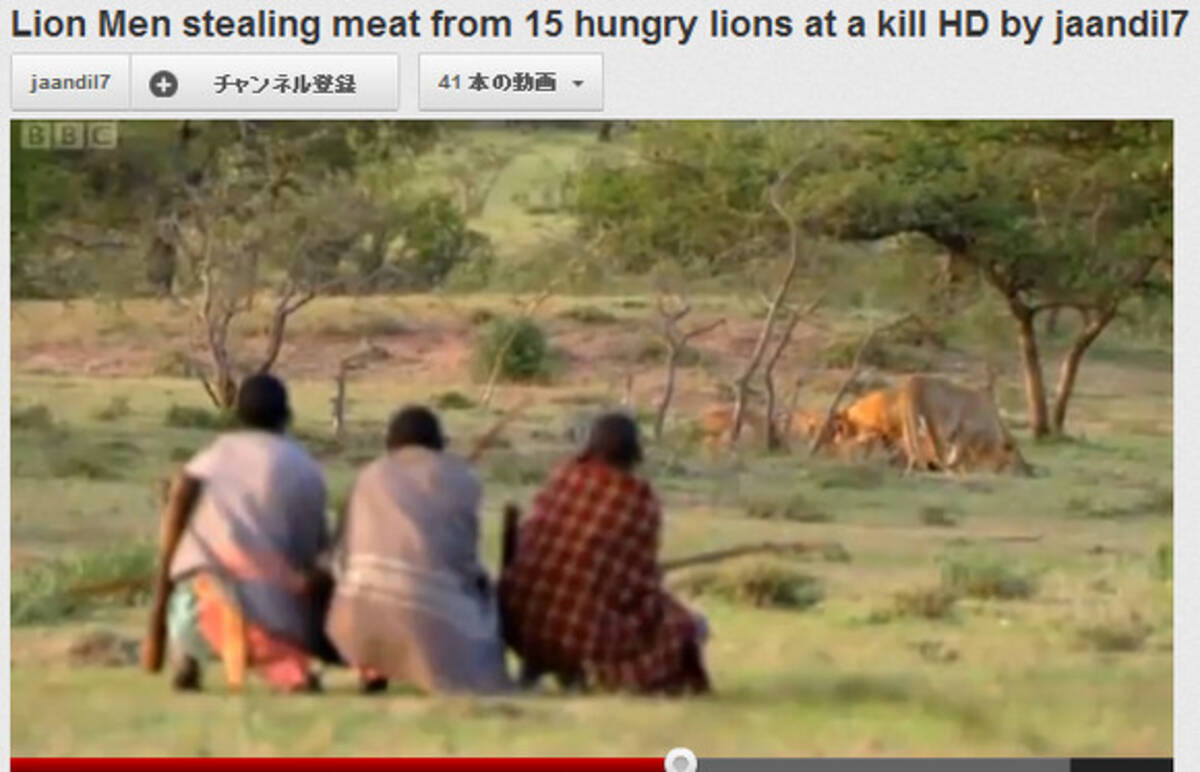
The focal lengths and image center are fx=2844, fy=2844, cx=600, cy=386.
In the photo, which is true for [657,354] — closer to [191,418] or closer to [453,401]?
[453,401]

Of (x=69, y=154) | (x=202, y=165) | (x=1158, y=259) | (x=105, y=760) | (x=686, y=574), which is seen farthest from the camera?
(x=1158, y=259)

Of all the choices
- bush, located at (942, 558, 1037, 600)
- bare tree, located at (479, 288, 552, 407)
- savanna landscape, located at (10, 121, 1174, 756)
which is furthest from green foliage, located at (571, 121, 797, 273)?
bush, located at (942, 558, 1037, 600)

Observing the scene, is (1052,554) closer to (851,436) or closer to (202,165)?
(851,436)

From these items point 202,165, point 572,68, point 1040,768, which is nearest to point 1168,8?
point 572,68

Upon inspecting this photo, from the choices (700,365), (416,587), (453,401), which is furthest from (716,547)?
(416,587)

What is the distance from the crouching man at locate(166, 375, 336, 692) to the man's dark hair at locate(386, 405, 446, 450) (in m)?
0.22

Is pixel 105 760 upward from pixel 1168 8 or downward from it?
downward

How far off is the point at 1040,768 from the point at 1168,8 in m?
1.96

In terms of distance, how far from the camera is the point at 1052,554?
30.0 ft

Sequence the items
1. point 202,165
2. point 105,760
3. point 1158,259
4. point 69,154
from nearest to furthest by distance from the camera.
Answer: point 105,760
point 69,154
point 202,165
point 1158,259

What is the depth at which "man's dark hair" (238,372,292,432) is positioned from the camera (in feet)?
23.4

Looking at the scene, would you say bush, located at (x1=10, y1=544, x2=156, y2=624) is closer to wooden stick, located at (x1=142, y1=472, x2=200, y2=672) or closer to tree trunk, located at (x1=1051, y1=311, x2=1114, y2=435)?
wooden stick, located at (x1=142, y1=472, x2=200, y2=672)

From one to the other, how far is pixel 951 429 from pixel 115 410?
12.0 feet

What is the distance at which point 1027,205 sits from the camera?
10.9 meters
